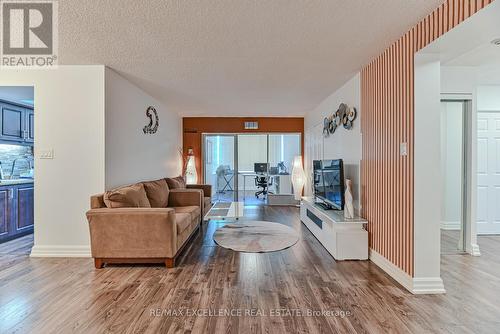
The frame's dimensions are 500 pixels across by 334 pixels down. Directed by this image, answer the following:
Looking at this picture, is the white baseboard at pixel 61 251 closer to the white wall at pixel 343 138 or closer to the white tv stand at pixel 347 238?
the white tv stand at pixel 347 238

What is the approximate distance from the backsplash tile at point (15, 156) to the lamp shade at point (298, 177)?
5.68 meters

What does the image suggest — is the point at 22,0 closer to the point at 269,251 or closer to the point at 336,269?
the point at 269,251

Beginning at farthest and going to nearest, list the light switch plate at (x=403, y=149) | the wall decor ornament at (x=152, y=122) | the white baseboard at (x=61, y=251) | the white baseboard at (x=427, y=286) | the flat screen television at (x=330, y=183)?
1. the wall decor ornament at (x=152, y=122)
2. the flat screen television at (x=330, y=183)
3. the white baseboard at (x=61, y=251)
4. the light switch plate at (x=403, y=149)
5. the white baseboard at (x=427, y=286)

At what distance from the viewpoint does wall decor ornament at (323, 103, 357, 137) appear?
12.2ft

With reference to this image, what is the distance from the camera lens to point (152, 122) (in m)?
4.78

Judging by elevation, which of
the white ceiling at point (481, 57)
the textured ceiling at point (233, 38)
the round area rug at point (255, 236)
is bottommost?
the round area rug at point (255, 236)

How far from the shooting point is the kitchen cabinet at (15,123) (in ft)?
13.0

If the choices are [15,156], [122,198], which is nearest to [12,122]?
[15,156]

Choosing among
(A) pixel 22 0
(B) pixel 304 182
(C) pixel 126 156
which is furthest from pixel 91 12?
(B) pixel 304 182

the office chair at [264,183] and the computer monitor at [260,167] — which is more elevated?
the computer monitor at [260,167]

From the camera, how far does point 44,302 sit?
217 cm

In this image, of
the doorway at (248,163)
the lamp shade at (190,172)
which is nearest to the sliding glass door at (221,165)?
the doorway at (248,163)

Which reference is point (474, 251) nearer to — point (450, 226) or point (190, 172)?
point (450, 226)

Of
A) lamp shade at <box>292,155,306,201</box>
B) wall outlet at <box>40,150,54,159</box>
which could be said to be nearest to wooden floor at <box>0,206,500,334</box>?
wall outlet at <box>40,150,54,159</box>
